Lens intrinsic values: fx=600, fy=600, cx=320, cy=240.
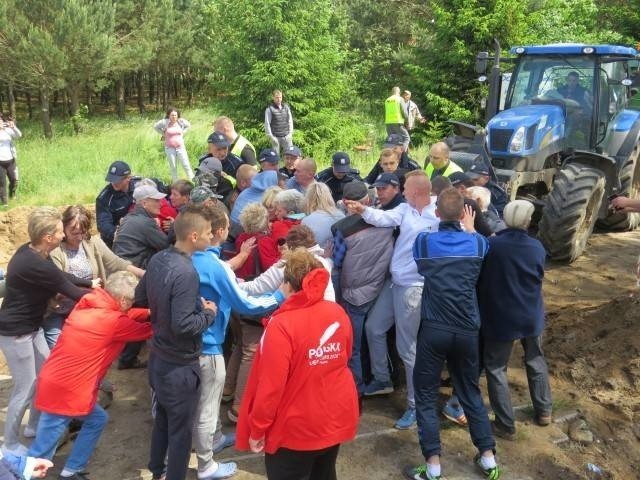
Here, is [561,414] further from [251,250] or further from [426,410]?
[251,250]

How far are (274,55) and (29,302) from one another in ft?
41.2

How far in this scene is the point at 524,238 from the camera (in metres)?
4.27

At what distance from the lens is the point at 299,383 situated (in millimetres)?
2918

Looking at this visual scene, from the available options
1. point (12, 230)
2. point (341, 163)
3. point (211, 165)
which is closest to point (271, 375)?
point (341, 163)

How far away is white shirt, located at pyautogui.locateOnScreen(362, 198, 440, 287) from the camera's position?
176 inches

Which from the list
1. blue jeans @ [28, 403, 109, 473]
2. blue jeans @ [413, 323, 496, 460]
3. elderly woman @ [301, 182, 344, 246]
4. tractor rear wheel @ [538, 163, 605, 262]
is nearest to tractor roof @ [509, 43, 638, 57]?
tractor rear wheel @ [538, 163, 605, 262]

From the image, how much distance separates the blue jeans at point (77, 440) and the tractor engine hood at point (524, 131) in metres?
6.02

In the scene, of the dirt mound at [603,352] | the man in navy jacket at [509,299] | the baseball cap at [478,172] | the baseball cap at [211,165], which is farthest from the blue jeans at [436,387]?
the baseball cap at [211,165]

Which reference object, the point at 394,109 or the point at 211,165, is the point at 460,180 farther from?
the point at 394,109

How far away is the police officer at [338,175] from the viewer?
6.21 metres

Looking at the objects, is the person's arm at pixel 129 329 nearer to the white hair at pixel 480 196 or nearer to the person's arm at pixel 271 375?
the person's arm at pixel 271 375

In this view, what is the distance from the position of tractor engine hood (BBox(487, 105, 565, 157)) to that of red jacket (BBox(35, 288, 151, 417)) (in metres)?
5.68

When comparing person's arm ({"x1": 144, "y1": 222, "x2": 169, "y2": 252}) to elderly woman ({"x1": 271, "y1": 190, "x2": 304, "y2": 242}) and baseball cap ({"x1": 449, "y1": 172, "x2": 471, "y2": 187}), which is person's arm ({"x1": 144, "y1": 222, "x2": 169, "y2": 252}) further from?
baseball cap ({"x1": 449, "y1": 172, "x2": 471, "y2": 187})

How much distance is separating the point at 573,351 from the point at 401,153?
2698 millimetres
